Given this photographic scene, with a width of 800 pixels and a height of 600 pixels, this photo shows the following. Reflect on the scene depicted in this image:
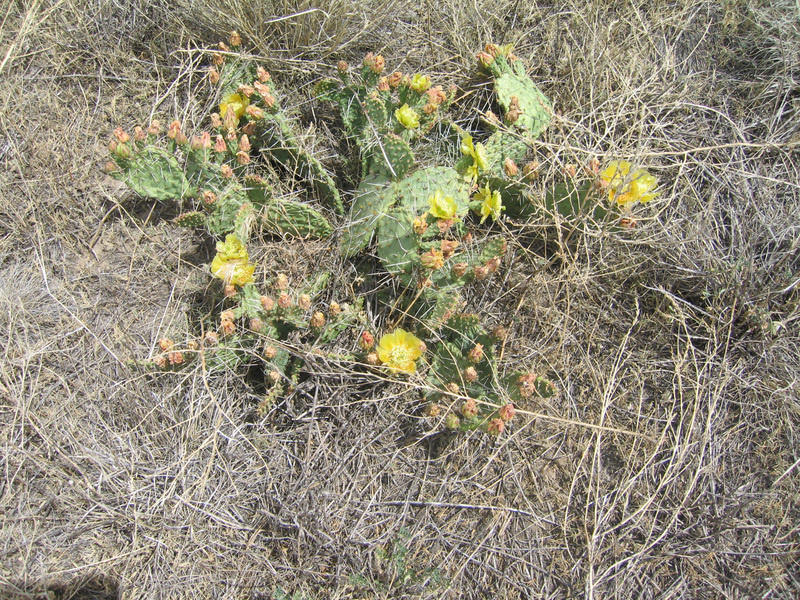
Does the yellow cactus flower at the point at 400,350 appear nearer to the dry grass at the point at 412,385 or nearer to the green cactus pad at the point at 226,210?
the dry grass at the point at 412,385

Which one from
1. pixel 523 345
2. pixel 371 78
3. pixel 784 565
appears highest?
pixel 371 78

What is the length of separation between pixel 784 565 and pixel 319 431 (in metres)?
1.49

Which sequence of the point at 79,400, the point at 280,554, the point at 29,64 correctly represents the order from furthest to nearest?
the point at 29,64 → the point at 79,400 → the point at 280,554

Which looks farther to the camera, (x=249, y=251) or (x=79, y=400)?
(x=249, y=251)

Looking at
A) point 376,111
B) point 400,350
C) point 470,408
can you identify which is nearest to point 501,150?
point 376,111

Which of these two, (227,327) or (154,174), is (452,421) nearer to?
(227,327)

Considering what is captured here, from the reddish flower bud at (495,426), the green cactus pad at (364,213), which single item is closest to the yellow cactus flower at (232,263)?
the green cactus pad at (364,213)

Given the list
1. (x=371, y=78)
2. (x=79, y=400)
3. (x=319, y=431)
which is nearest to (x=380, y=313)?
(x=319, y=431)

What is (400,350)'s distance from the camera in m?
1.70

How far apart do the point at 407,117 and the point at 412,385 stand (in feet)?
2.96

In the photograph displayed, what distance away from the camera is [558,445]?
5.85 feet

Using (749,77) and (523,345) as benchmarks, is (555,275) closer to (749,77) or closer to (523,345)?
(523,345)

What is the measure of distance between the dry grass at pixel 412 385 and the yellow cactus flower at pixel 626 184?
0.36 feet

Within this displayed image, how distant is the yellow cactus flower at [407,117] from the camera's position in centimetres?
183
